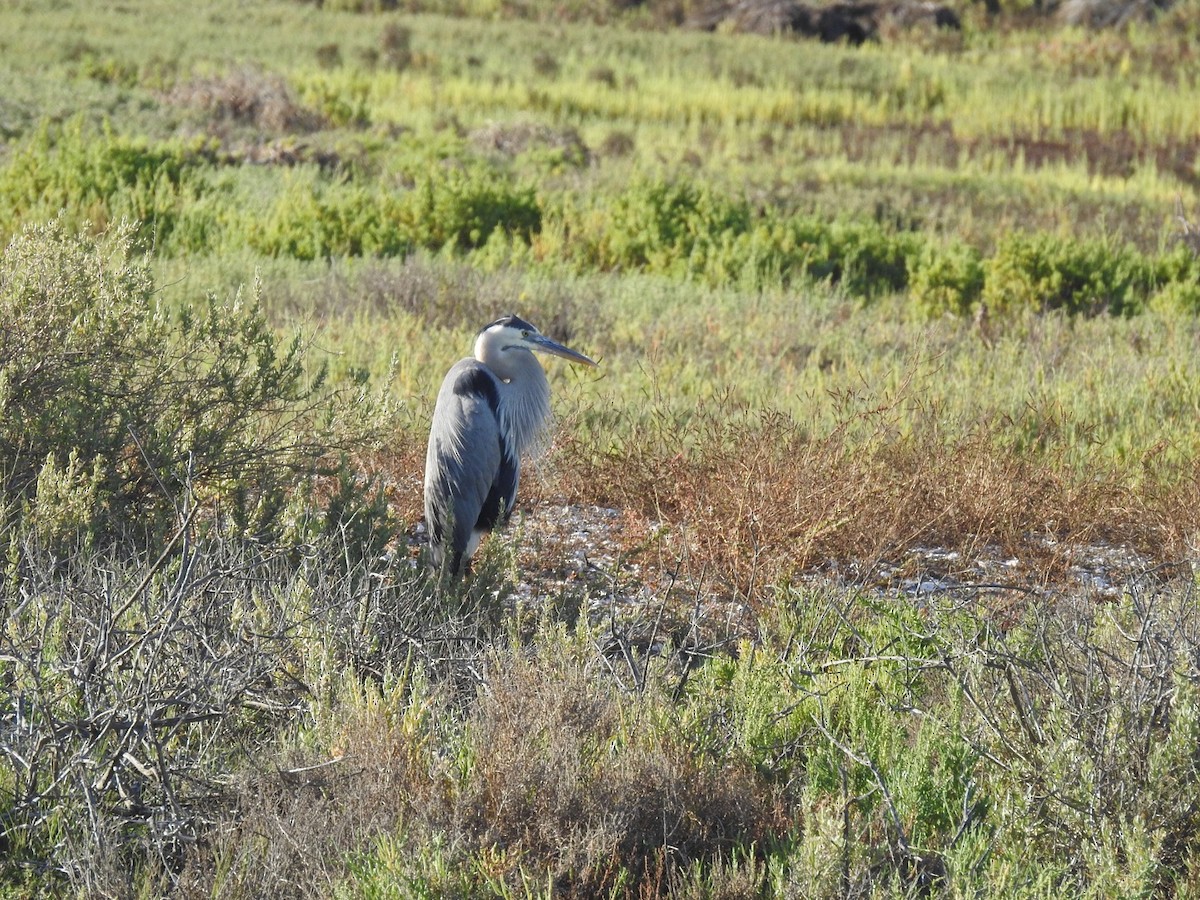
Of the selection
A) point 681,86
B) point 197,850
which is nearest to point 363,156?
point 681,86

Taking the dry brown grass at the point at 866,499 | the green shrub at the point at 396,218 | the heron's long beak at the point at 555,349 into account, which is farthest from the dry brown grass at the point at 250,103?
the heron's long beak at the point at 555,349

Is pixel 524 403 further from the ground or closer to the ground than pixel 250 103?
closer to the ground

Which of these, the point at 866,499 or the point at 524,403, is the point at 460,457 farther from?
the point at 866,499

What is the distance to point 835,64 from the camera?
78.8 ft

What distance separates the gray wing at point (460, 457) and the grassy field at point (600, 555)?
0.18 metres

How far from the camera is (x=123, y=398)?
463cm

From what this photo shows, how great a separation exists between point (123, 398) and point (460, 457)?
48.5 inches

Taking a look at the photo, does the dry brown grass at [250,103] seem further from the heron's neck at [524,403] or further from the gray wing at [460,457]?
the gray wing at [460,457]

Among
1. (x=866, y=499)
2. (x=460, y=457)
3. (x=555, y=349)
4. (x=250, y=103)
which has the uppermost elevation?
(x=250, y=103)

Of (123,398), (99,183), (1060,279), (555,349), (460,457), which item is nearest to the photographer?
(123,398)

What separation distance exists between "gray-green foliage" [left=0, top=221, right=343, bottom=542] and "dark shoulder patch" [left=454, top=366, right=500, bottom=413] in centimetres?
58

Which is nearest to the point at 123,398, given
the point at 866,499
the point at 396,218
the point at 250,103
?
the point at 866,499

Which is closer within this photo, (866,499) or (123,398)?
(123,398)

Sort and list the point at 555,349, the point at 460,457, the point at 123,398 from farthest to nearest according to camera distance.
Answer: the point at 555,349 < the point at 460,457 < the point at 123,398
